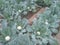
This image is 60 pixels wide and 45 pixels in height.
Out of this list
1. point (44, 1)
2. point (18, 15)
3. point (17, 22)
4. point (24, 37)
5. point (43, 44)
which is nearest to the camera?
point (24, 37)

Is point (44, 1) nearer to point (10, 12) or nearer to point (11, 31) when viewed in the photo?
point (10, 12)

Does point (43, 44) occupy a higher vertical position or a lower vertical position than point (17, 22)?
lower

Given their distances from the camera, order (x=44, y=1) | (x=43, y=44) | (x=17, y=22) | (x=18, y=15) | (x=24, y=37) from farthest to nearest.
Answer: (x=44, y=1) < (x=18, y=15) < (x=17, y=22) < (x=43, y=44) < (x=24, y=37)

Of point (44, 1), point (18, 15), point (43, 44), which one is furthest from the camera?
point (44, 1)

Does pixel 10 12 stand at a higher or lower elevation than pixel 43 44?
higher

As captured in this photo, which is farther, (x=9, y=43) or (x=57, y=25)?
(x=57, y=25)

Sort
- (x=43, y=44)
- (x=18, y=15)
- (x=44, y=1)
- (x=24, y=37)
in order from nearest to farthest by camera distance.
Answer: (x=24, y=37), (x=43, y=44), (x=18, y=15), (x=44, y=1)

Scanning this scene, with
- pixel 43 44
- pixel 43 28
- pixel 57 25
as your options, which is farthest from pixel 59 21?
pixel 43 44

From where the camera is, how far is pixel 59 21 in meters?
2.96

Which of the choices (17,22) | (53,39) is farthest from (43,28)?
(17,22)

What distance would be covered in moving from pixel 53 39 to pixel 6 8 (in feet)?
3.20

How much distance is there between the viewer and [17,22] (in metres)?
2.84

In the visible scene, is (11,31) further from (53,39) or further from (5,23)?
(53,39)

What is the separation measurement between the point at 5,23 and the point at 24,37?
47 cm
